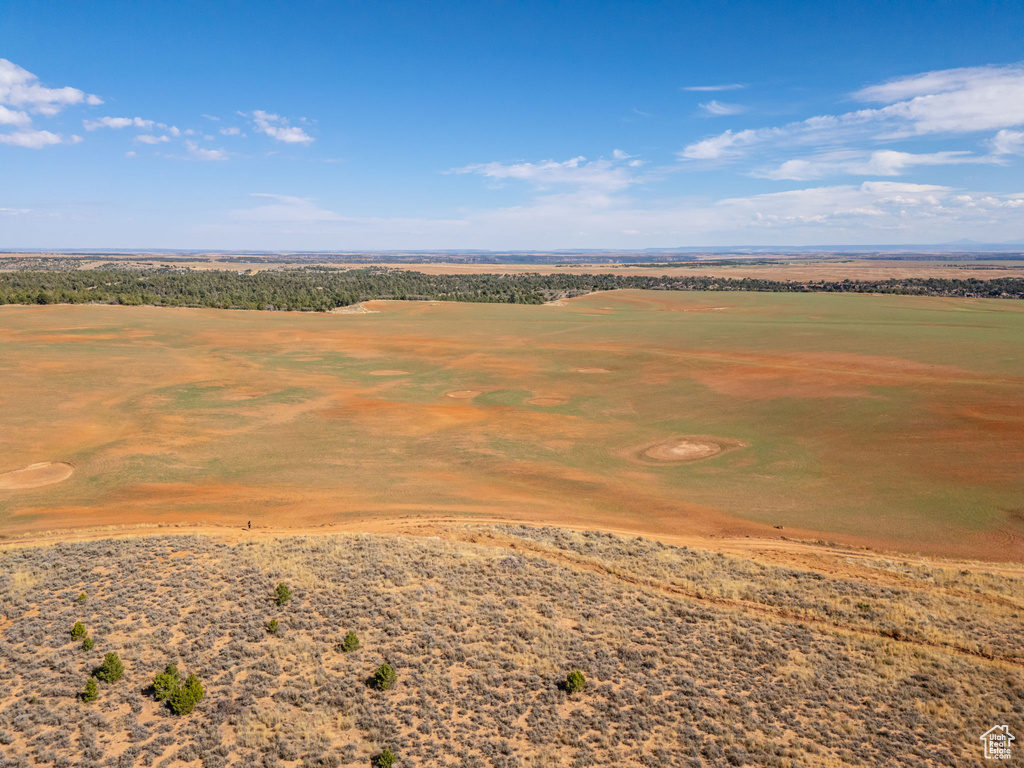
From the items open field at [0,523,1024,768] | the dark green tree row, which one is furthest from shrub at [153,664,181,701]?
the dark green tree row

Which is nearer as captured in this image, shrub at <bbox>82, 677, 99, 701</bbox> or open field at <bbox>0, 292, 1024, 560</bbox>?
shrub at <bbox>82, 677, 99, 701</bbox>

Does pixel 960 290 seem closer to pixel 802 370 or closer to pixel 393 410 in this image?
pixel 802 370

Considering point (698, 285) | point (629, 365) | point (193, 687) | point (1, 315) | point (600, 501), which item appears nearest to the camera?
point (193, 687)

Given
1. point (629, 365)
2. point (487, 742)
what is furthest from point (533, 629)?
point (629, 365)

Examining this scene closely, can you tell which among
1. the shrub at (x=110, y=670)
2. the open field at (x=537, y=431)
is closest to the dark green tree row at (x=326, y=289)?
the open field at (x=537, y=431)

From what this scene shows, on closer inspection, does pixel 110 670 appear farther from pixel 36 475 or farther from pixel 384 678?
pixel 36 475

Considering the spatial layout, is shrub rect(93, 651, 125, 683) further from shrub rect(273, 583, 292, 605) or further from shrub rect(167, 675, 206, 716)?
shrub rect(273, 583, 292, 605)
